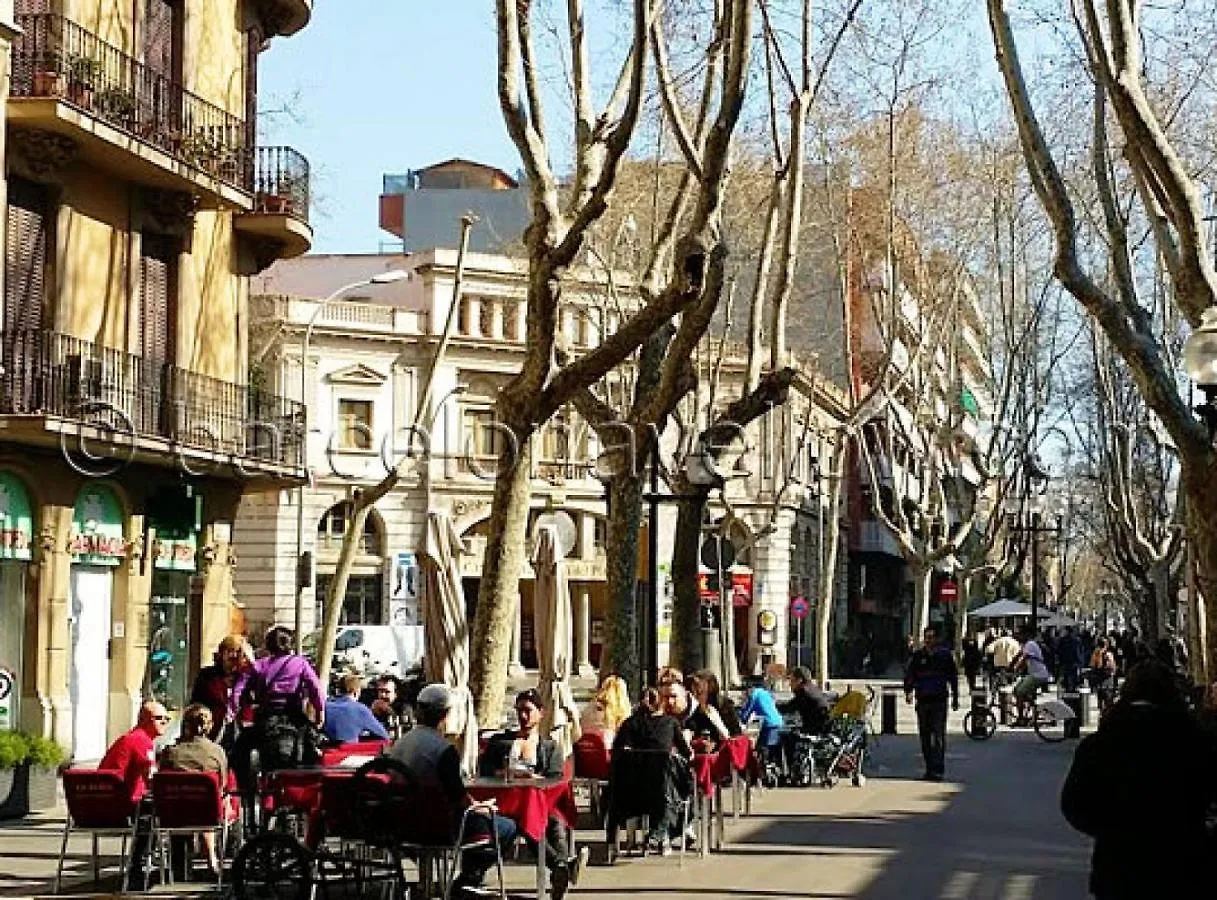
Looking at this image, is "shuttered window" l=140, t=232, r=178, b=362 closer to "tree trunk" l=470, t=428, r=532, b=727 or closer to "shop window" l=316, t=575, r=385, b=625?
"tree trunk" l=470, t=428, r=532, b=727

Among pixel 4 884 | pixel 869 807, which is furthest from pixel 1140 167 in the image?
pixel 4 884

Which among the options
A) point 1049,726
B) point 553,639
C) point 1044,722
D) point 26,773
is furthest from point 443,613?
point 1049,726

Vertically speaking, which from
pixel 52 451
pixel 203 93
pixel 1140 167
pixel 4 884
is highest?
pixel 203 93

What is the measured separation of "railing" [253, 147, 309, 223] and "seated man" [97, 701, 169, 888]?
55.5ft

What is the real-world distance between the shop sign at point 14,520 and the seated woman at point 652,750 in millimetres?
10982

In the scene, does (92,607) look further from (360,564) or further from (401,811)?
(360,564)

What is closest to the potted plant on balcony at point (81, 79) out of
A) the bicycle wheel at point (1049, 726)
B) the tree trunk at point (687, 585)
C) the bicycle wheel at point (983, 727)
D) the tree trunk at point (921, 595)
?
the tree trunk at point (687, 585)

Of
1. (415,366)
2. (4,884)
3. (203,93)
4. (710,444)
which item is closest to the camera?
(4,884)

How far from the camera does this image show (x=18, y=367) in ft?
80.8

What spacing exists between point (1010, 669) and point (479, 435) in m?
29.9

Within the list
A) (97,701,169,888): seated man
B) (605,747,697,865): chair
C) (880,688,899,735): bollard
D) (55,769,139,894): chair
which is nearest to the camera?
(55,769,139,894): chair

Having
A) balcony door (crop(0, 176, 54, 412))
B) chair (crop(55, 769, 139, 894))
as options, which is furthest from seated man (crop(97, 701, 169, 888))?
balcony door (crop(0, 176, 54, 412))

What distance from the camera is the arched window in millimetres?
65000

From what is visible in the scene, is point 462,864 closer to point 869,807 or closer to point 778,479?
point 869,807
